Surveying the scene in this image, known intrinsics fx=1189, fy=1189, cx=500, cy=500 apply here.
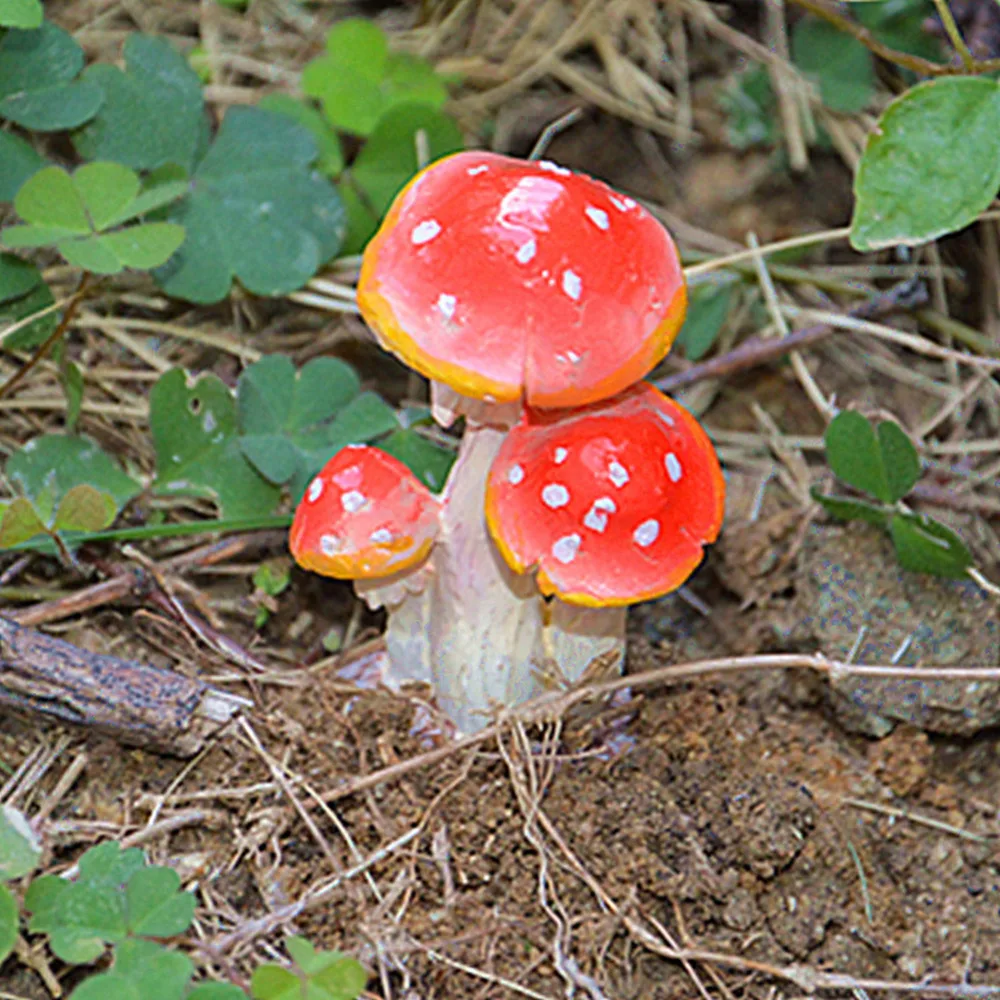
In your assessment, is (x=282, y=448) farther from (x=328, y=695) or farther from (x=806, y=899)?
(x=806, y=899)

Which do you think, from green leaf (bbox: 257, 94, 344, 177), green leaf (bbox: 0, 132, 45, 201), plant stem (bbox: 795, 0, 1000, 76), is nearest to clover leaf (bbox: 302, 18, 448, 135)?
green leaf (bbox: 257, 94, 344, 177)

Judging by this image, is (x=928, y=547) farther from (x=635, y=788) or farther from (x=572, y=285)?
(x=572, y=285)

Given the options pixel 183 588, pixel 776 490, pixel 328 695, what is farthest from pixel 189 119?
pixel 776 490

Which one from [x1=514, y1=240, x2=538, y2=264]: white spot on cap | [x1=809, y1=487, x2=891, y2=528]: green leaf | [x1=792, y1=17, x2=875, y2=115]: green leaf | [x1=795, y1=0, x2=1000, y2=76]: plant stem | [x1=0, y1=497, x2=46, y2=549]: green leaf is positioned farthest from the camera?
[x1=792, y1=17, x2=875, y2=115]: green leaf

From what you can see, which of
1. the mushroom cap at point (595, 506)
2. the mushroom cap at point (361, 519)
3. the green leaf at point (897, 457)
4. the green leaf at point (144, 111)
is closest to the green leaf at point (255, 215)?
the green leaf at point (144, 111)

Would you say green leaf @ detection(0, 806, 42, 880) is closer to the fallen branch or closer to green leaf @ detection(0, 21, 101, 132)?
the fallen branch

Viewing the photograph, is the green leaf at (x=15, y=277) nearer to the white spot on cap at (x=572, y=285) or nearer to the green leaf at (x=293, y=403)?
the green leaf at (x=293, y=403)
